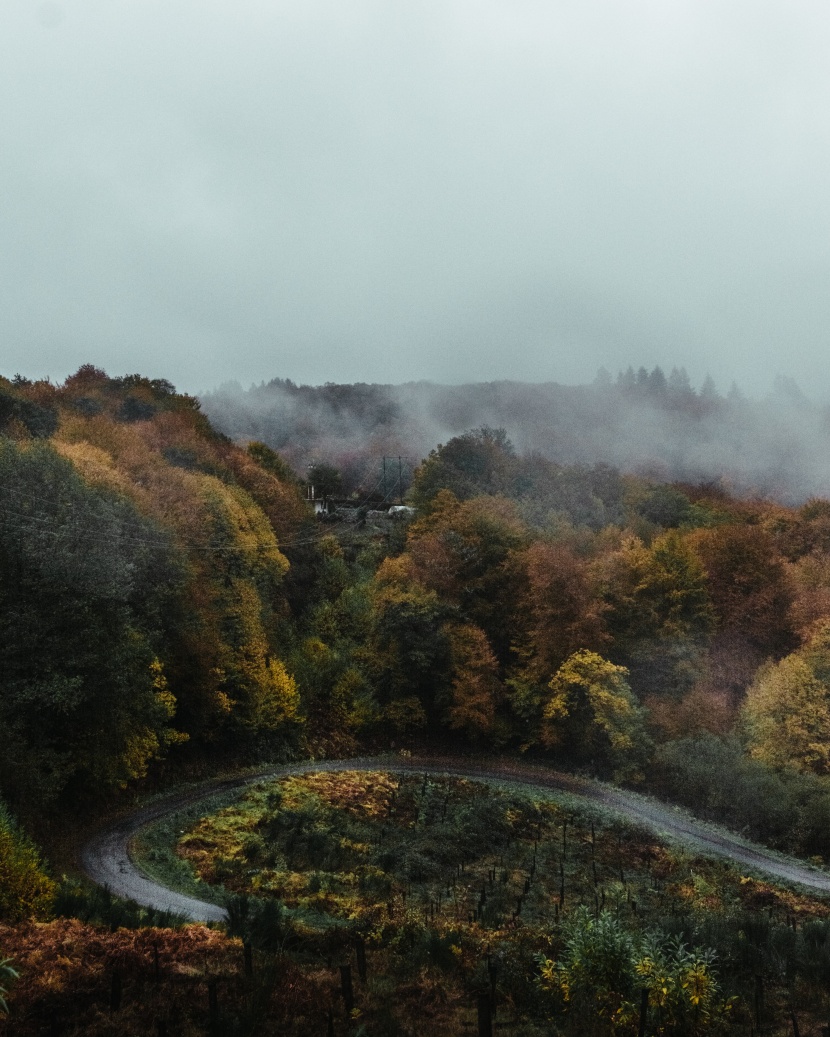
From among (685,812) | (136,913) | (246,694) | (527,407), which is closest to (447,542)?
(246,694)

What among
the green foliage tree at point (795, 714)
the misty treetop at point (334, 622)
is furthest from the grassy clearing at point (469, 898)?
the green foliage tree at point (795, 714)

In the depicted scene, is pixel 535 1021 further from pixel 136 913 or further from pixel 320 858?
pixel 320 858

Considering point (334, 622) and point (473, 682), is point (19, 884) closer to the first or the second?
point (473, 682)

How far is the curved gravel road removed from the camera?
1703 centimetres

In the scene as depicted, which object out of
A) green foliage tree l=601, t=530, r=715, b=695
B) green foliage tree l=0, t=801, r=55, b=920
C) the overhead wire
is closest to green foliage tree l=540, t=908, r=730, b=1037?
green foliage tree l=0, t=801, r=55, b=920

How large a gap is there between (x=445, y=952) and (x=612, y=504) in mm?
44673

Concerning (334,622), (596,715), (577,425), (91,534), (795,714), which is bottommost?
(596,715)

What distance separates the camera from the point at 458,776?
3142cm

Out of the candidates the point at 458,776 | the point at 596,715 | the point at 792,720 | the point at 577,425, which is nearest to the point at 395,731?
the point at 458,776

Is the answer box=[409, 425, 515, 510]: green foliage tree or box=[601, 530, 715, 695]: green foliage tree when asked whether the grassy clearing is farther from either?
box=[409, 425, 515, 510]: green foliage tree

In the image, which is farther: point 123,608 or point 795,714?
point 795,714

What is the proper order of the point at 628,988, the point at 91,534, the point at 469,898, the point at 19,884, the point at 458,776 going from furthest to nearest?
1. the point at 458,776
2. the point at 91,534
3. the point at 469,898
4. the point at 19,884
5. the point at 628,988

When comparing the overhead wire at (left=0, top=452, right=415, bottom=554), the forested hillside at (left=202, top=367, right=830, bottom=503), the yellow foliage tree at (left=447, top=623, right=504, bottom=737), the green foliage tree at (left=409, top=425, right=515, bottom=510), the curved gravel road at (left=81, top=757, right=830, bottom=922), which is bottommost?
the curved gravel road at (left=81, top=757, right=830, bottom=922)

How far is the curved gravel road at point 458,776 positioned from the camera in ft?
55.9
